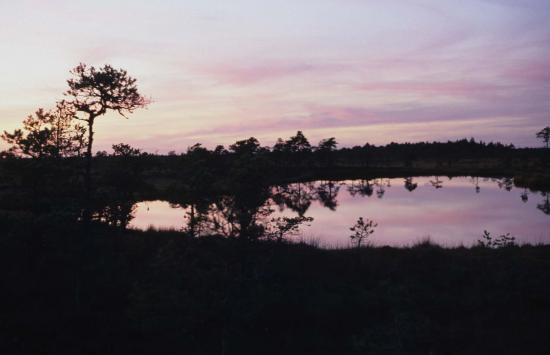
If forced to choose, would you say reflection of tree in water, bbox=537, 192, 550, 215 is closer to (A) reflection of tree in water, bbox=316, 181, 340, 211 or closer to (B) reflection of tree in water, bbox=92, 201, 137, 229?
(A) reflection of tree in water, bbox=316, 181, 340, 211

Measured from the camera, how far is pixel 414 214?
5625cm

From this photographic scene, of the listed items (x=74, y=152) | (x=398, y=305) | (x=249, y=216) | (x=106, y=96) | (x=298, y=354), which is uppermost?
(x=106, y=96)

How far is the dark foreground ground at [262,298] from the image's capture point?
48.8 feet

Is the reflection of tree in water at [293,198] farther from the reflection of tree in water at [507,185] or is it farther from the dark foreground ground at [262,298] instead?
the reflection of tree in water at [507,185]

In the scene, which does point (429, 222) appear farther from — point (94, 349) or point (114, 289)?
point (94, 349)

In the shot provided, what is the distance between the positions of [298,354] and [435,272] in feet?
35.0

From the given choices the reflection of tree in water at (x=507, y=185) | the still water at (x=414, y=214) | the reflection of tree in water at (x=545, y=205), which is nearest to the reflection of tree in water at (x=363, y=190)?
the still water at (x=414, y=214)

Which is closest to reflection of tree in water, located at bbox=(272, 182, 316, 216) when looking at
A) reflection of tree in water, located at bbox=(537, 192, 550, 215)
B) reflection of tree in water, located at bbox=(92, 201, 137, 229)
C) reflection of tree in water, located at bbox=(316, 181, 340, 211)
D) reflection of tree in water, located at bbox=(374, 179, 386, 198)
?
reflection of tree in water, located at bbox=(316, 181, 340, 211)

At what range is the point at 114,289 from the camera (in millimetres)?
22734

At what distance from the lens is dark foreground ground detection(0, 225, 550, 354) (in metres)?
14.9

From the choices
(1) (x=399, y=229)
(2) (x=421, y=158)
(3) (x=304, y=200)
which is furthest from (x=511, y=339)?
(2) (x=421, y=158)

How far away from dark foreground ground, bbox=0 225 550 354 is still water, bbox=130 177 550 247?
24.0ft

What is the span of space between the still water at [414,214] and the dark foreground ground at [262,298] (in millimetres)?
7319

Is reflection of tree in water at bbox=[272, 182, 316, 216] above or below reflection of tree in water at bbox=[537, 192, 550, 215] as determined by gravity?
above
